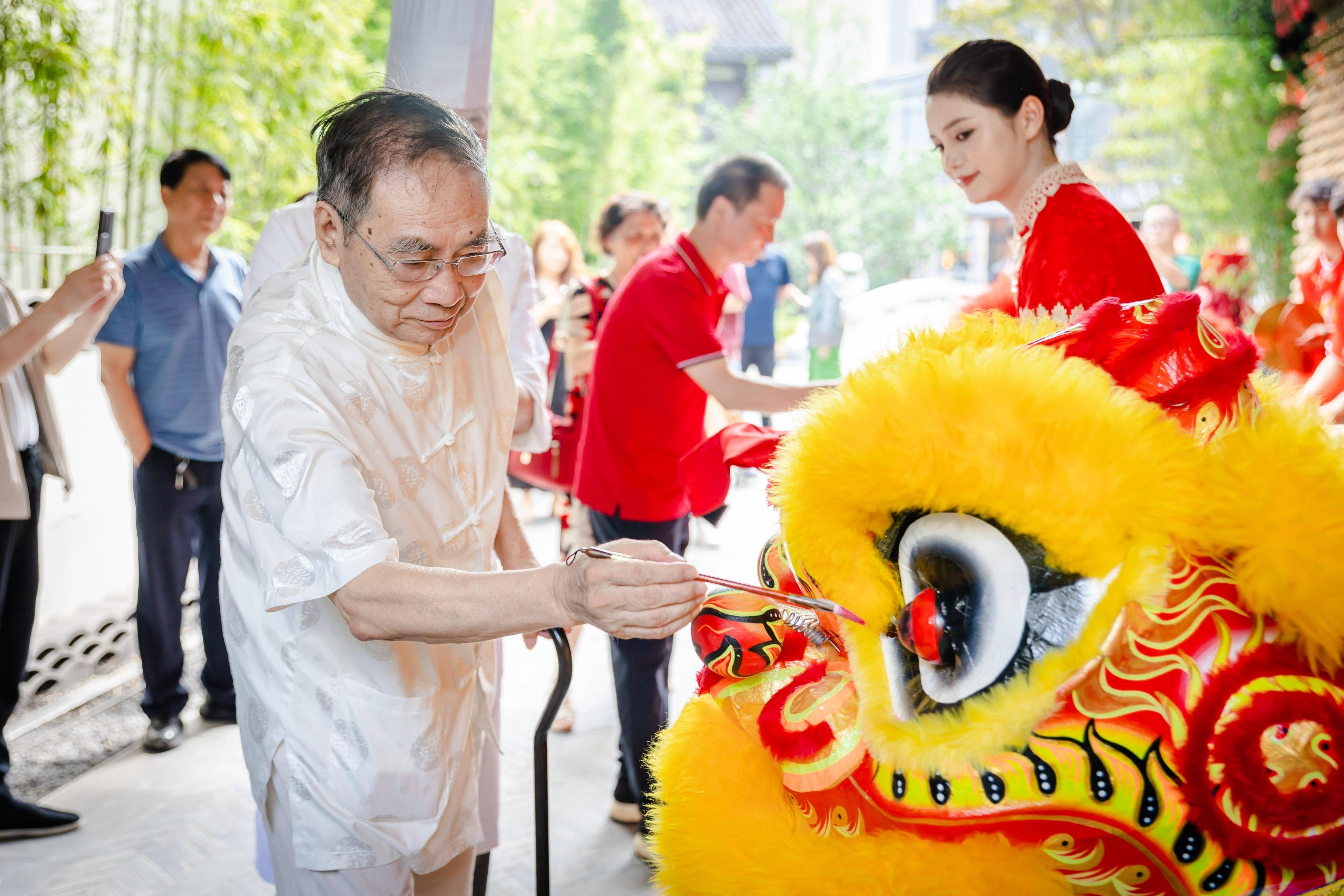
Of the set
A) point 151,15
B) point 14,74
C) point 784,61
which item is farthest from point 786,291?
point 784,61

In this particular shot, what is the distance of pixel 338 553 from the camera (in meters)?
1.26

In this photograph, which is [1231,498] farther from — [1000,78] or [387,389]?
[1000,78]

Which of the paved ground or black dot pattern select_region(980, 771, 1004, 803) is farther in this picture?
the paved ground

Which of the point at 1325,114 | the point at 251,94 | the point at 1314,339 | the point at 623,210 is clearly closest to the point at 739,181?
the point at 623,210

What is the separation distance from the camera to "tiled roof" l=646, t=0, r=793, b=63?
1892 centimetres

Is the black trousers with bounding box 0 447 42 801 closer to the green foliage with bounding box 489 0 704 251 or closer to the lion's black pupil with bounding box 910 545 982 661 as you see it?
the lion's black pupil with bounding box 910 545 982 661

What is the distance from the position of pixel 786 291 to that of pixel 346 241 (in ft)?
25.8

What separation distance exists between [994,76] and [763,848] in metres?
1.54

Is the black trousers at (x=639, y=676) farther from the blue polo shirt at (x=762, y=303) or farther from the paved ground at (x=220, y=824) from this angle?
the blue polo shirt at (x=762, y=303)

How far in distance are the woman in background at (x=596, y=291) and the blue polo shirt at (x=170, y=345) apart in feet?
3.93

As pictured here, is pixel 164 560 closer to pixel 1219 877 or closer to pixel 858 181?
pixel 1219 877

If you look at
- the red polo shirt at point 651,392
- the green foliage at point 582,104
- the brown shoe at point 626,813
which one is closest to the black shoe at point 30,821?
the brown shoe at point 626,813

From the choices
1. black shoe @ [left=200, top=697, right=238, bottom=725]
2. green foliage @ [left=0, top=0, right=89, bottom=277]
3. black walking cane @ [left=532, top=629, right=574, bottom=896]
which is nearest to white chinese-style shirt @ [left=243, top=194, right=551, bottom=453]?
black walking cane @ [left=532, top=629, right=574, bottom=896]

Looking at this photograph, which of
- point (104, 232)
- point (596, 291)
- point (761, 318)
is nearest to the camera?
point (104, 232)
